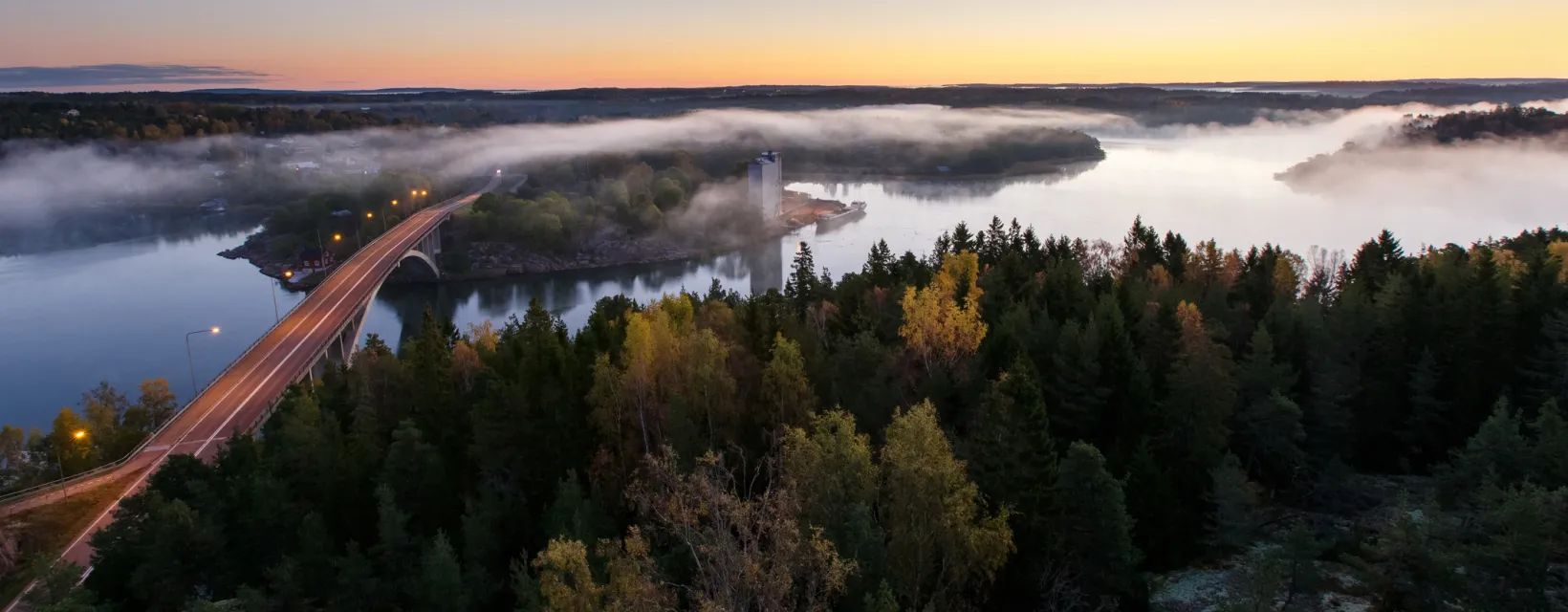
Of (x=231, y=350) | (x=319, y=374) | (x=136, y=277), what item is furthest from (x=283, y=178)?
(x=319, y=374)

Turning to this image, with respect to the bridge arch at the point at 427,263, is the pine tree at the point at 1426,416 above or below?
above

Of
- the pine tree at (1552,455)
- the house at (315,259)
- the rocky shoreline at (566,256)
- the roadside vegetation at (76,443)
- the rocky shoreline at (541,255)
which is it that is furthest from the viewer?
the rocky shoreline at (566,256)

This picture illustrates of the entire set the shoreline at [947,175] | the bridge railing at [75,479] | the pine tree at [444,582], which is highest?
the pine tree at [444,582]

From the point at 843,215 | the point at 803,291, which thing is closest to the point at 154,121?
the point at 843,215

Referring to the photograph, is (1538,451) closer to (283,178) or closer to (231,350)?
(231,350)

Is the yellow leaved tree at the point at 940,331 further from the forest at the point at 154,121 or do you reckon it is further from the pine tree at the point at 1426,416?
the forest at the point at 154,121

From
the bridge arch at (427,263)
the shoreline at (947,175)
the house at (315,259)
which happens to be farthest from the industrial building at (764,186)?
the shoreline at (947,175)

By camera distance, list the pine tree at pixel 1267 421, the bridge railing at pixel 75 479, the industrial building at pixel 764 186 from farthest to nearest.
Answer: the industrial building at pixel 764 186, the bridge railing at pixel 75 479, the pine tree at pixel 1267 421

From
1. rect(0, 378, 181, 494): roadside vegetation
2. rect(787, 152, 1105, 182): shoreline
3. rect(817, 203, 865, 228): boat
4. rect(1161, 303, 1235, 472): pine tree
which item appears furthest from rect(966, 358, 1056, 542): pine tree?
rect(787, 152, 1105, 182): shoreline
